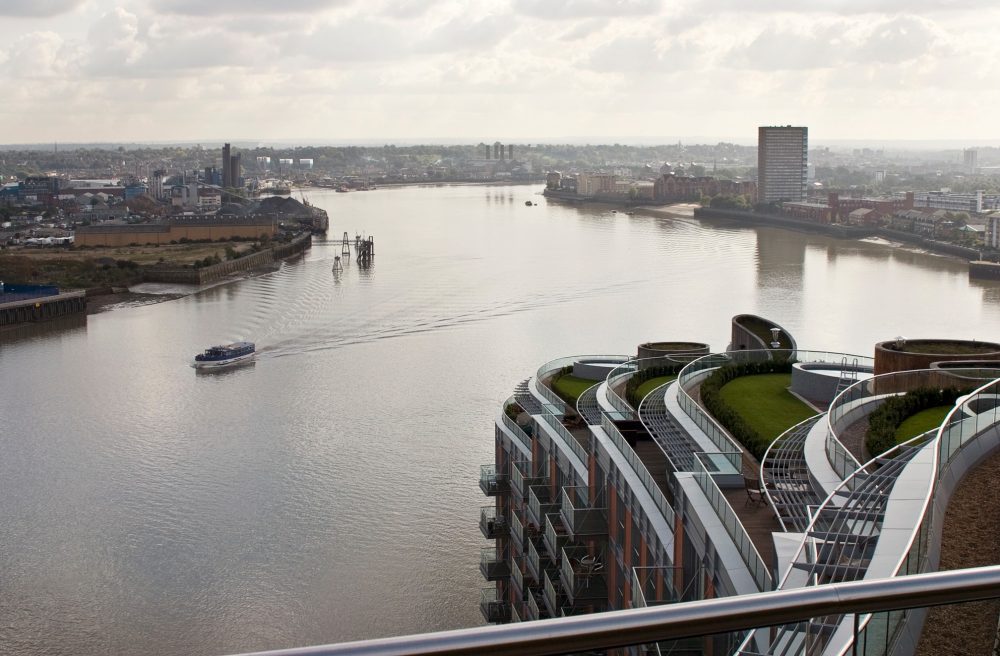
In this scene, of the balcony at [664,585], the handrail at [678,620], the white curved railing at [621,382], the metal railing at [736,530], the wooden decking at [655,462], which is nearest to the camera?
the handrail at [678,620]

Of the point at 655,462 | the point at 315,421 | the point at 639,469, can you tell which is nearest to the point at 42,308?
the point at 315,421

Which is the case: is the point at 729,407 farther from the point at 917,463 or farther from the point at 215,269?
the point at 215,269

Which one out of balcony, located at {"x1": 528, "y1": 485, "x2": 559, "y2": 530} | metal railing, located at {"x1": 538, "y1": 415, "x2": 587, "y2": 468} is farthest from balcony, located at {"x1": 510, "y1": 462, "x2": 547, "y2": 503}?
metal railing, located at {"x1": 538, "y1": 415, "x2": 587, "y2": 468}

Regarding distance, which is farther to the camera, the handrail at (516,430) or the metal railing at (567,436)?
the handrail at (516,430)

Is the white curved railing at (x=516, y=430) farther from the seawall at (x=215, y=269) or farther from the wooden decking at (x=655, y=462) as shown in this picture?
the seawall at (x=215, y=269)

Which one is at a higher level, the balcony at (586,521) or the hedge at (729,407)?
the hedge at (729,407)

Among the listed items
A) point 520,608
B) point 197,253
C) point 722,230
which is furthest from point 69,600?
point 722,230

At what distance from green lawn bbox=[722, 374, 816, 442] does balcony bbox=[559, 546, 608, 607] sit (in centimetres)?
49

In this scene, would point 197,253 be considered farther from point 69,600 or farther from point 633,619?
point 633,619

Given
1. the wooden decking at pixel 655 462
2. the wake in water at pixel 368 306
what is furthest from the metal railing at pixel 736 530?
the wake in water at pixel 368 306

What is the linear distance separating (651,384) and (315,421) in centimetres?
203

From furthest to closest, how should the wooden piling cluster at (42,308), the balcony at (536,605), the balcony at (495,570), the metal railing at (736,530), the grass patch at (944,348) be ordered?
the wooden piling cluster at (42,308), the grass patch at (944,348), the balcony at (495,570), the balcony at (536,605), the metal railing at (736,530)

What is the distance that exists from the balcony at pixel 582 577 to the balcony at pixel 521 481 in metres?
0.37

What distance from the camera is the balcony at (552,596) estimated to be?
2729 mm
